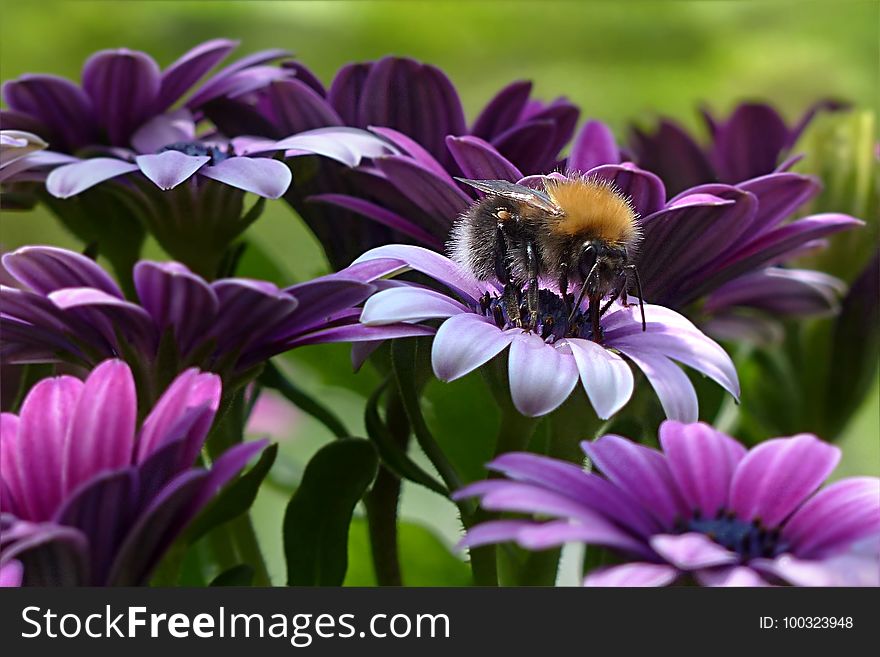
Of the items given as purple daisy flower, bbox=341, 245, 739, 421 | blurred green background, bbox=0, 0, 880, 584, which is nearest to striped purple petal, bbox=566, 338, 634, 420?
purple daisy flower, bbox=341, 245, 739, 421

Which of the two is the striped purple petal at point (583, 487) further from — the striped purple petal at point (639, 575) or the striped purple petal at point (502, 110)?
the striped purple petal at point (502, 110)

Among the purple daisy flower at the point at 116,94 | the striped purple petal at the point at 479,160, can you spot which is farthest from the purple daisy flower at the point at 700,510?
the purple daisy flower at the point at 116,94

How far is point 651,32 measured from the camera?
39.8 inches

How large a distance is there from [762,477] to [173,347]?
0.15 meters

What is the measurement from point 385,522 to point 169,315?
11 centimetres

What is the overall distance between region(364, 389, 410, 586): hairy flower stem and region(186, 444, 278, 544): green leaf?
0.22 feet

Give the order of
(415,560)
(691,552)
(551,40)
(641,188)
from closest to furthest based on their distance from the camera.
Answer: (691,552) < (641,188) < (415,560) < (551,40)

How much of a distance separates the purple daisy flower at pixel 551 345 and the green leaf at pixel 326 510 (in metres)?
0.06

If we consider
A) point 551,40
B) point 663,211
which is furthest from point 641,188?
point 551,40

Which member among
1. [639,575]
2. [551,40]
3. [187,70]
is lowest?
[639,575]

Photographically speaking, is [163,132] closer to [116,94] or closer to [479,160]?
[116,94]

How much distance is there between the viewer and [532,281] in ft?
1.05

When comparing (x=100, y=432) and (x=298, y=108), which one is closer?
(x=100, y=432)

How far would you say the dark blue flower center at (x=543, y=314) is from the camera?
0.98ft
